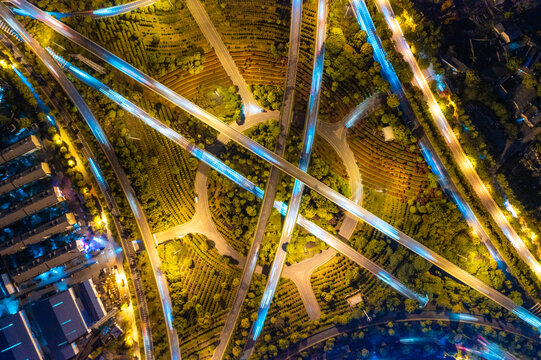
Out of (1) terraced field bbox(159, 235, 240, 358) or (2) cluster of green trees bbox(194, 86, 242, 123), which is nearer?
(1) terraced field bbox(159, 235, 240, 358)

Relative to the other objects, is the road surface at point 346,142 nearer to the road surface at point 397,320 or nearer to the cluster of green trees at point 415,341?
the road surface at point 397,320

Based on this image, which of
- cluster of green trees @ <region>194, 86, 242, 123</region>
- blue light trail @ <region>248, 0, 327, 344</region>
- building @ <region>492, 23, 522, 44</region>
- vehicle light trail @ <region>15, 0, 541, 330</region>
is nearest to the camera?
vehicle light trail @ <region>15, 0, 541, 330</region>

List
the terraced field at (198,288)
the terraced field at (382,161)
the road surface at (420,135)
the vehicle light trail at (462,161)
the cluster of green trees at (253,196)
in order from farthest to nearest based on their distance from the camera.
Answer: the terraced field at (382,161), the road surface at (420,135), the vehicle light trail at (462,161), the cluster of green trees at (253,196), the terraced field at (198,288)

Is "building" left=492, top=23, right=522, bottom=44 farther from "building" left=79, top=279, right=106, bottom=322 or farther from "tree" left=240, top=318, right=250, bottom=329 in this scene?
"building" left=79, top=279, right=106, bottom=322

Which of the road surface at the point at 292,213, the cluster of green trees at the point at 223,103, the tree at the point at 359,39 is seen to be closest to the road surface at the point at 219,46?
the cluster of green trees at the point at 223,103

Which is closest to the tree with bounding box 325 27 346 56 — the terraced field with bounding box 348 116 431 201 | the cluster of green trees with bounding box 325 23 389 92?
the cluster of green trees with bounding box 325 23 389 92

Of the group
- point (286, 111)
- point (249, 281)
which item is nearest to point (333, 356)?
point (249, 281)

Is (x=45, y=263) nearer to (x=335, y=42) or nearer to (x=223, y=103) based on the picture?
(x=223, y=103)
